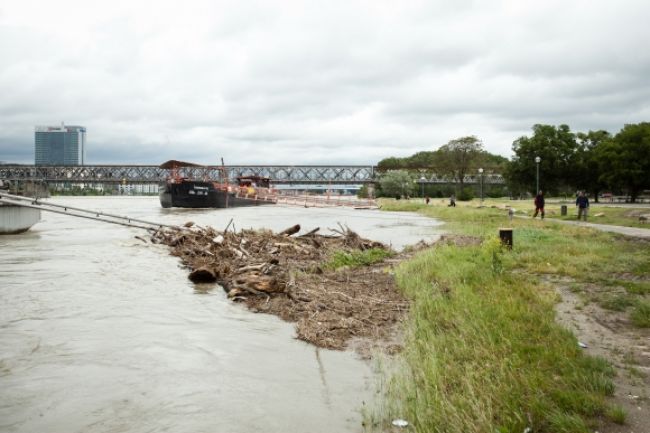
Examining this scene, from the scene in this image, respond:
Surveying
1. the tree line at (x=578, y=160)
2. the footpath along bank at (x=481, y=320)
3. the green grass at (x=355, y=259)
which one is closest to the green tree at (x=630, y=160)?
the tree line at (x=578, y=160)

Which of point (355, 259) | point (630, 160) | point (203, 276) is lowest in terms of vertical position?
point (203, 276)

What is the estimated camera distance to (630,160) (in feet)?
212

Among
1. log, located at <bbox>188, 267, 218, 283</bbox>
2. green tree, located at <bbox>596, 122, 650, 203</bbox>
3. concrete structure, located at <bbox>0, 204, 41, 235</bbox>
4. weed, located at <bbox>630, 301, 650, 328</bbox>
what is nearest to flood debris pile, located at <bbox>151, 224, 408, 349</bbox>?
log, located at <bbox>188, 267, 218, 283</bbox>

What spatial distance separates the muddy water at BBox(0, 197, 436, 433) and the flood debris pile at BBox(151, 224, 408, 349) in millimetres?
499

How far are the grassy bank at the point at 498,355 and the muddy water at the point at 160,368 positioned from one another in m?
0.91

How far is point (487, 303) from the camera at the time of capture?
9688 mm

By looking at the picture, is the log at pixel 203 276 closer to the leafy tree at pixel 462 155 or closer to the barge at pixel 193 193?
the barge at pixel 193 193

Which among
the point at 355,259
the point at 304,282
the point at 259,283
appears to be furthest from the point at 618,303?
the point at 355,259

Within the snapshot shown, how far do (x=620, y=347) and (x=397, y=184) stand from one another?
11210 cm

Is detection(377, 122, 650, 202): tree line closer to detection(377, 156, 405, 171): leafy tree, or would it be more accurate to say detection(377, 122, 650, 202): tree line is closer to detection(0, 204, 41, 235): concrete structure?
detection(0, 204, 41, 235): concrete structure

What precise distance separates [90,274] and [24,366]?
9.51 metres

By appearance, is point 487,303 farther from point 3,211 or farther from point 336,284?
point 3,211

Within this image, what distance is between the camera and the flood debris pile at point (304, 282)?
32.6ft

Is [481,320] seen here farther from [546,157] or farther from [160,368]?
[546,157]
